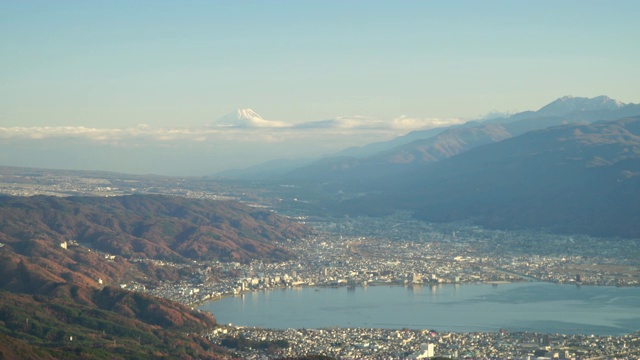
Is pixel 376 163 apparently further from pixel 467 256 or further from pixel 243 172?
pixel 467 256

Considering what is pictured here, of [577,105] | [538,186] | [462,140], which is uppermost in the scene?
[577,105]

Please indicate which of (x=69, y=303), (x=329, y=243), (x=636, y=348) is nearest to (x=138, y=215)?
(x=329, y=243)

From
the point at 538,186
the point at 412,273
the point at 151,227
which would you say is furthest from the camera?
the point at 538,186

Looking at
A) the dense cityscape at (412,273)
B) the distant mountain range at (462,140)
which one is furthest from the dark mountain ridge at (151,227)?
the distant mountain range at (462,140)

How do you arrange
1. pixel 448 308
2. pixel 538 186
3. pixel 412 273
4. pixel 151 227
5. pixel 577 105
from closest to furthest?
pixel 448 308 → pixel 412 273 → pixel 151 227 → pixel 538 186 → pixel 577 105

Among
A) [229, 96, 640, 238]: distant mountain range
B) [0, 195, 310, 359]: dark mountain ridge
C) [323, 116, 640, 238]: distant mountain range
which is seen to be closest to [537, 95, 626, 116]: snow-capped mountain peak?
[229, 96, 640, 238]: distant mountain range

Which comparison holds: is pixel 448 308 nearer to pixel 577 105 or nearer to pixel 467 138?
pixel 467 138

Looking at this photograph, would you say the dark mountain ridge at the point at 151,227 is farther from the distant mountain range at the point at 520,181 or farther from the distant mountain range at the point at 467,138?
the distant mountain range at the point at 467,138

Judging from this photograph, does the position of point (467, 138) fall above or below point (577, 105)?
below

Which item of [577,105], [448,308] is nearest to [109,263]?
[448,308]
